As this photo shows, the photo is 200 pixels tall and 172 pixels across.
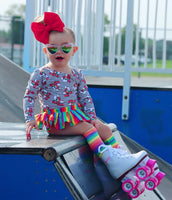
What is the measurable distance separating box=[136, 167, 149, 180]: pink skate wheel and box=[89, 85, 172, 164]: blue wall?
2.05 meters

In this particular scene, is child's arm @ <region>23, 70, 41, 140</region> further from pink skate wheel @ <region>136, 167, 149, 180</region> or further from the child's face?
pink skate wheel @ <region>136, 167, 149, 180</region>

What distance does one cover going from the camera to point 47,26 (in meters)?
3.03

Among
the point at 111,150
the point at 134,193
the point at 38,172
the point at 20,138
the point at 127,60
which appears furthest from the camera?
the point at 127,60

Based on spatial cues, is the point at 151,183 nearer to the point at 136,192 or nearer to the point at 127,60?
the point at 136,192

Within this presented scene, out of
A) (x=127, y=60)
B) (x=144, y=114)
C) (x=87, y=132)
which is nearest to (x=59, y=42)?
(x=87, y=132)

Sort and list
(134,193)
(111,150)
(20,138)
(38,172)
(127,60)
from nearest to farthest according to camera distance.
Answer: (38,172), (134,193), (111,150), (20,138), (127,60)

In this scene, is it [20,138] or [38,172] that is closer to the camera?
[38,172]

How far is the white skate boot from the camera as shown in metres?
2.88

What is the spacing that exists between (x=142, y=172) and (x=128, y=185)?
0.42 feet

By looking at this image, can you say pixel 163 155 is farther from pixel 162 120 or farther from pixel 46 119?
pixel 46 119

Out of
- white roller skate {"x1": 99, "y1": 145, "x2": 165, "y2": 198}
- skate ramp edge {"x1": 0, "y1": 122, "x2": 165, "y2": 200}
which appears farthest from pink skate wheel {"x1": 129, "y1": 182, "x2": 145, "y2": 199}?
skate ramp edge {"x1": 0, "y1": 122, "x2": 165, "y2": 200}

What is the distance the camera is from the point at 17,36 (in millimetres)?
15141

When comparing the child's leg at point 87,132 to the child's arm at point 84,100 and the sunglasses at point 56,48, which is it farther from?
the sunglasses at point 56,48

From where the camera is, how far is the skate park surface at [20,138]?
101 inches
